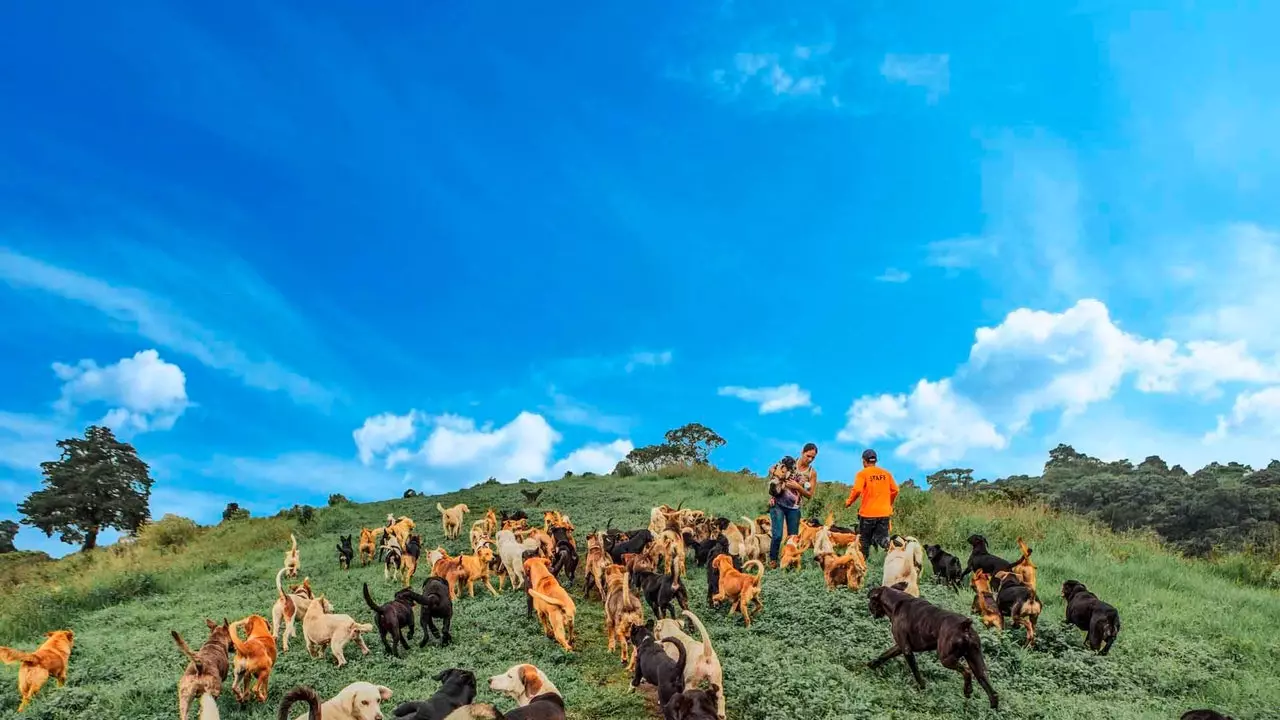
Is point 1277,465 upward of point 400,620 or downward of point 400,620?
upward

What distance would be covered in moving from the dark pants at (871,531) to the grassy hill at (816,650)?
0.41 metres

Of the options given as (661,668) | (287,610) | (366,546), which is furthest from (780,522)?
(366,546)

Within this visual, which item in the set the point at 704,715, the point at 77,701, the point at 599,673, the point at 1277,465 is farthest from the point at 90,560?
the point at 1277,465

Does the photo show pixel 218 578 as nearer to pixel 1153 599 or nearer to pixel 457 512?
pixel 457 512

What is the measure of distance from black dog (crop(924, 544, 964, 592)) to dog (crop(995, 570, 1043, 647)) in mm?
1775

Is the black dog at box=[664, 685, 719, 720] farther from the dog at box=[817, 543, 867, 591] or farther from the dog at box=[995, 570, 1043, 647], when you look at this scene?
the dog at box=[817, 543, 867, 591]

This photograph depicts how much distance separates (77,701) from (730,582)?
8.41 m

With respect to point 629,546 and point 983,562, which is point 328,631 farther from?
point 983,562

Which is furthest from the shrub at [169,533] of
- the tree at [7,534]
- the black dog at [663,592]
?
the black dog at [663,592]

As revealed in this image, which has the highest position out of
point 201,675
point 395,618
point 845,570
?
point 845,570

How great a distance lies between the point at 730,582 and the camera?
33.4 feet

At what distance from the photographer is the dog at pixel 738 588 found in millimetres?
9953

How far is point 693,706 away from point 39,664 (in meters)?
8.76

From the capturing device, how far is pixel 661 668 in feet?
22.9
